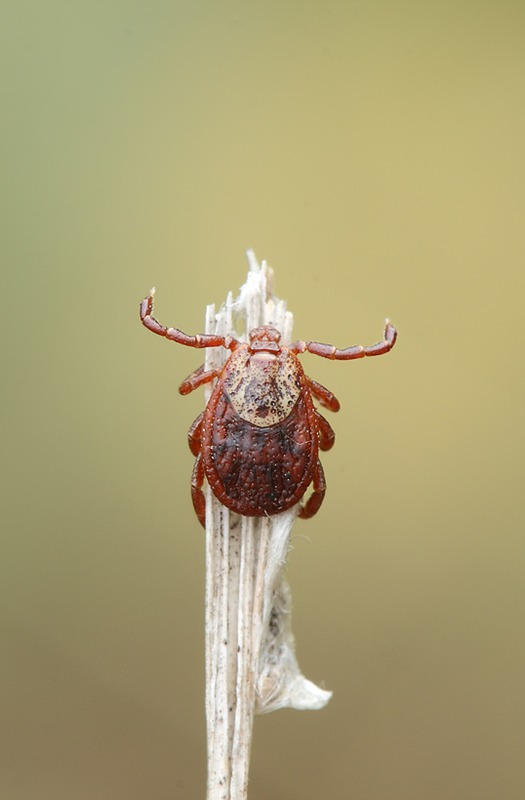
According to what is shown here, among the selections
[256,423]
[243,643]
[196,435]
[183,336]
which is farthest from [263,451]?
[243,643]

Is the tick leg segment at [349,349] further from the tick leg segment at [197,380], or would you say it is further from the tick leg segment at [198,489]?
the tick leg segment at [198,489]

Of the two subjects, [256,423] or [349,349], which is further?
[349,349]

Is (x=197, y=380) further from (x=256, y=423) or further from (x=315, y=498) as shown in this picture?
(x=315, y=498)

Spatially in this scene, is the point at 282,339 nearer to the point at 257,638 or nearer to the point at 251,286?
the point at 251,286

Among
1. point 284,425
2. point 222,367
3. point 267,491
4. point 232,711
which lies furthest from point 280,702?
point 222,367

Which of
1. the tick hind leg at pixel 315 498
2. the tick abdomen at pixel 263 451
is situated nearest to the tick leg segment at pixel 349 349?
the tick abdomen at pixel 263 451

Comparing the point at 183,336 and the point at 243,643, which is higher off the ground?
the point at 183,336

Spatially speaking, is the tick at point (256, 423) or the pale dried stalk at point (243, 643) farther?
the tick at point (256, 423)
